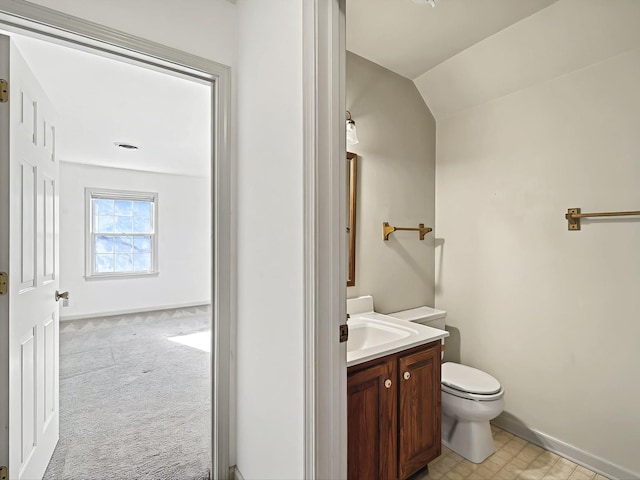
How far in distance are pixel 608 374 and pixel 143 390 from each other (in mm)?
3314

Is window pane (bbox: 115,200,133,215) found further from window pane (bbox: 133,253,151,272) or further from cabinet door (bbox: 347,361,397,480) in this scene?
cabinet door (bbox: 347,361,397,480)

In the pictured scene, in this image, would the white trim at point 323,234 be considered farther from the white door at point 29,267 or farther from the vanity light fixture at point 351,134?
the white door at point 29,267

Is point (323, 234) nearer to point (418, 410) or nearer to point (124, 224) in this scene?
point (418, 410)

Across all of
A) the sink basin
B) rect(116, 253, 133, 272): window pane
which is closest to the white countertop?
the sink basin

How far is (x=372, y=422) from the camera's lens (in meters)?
1.52

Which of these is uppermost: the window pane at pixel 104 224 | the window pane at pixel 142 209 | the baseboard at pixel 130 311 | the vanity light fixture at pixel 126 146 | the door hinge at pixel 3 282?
the vanity light fixture at pixel 126 146

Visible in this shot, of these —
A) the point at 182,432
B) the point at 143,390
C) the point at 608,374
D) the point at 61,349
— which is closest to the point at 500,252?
the point at 608,374

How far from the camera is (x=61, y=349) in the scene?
150 inches

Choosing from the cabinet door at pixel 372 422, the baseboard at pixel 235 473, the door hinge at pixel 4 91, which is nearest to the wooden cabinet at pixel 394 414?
the cabinet door at pixel 372 422

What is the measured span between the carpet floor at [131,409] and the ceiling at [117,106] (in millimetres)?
2020

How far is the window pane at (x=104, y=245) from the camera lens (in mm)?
5523

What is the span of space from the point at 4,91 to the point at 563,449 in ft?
11.3

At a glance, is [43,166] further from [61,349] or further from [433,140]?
[61,349]

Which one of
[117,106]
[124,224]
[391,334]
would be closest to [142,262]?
[124,224]
